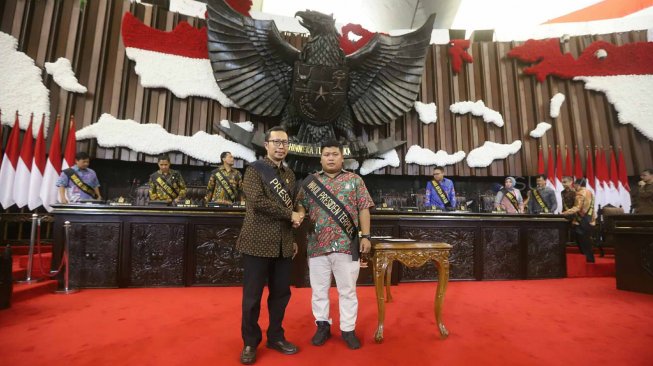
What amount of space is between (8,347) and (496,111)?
25.1 ft

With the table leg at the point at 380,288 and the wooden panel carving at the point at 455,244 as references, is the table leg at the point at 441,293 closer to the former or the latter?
the table leg at the point at 380,288

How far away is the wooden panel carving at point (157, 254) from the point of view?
11.8 feet

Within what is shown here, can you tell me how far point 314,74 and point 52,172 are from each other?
4.13 metres

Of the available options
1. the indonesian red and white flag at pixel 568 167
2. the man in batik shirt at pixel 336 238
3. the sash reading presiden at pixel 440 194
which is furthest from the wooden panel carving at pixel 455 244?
the indonesian red and white flag at pixel 568 167

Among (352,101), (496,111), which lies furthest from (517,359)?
(496,111)

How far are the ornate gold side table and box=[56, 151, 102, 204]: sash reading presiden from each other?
4072mm

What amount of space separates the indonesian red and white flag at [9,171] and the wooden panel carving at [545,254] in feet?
23.8

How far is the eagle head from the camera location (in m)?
5.05

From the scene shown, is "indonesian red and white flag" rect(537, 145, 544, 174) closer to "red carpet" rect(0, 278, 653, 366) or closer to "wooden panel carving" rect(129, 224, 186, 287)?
"red carpet" rect(0, 278, 653, 366)

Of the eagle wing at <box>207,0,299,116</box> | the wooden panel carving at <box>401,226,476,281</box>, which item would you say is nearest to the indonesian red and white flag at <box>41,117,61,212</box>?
the eagle wing at <box>207,0,299,116</box>

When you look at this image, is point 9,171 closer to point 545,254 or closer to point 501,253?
point 501,253

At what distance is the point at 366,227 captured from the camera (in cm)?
216

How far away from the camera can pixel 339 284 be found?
211 centimetres

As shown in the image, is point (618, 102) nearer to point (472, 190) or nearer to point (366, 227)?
point (472, 190)
